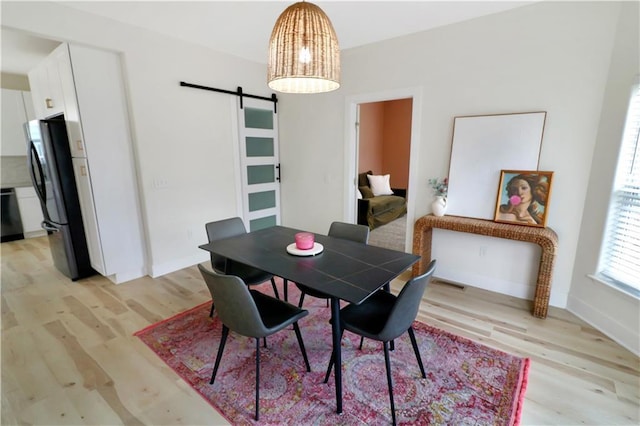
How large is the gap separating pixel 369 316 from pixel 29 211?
5.95 m

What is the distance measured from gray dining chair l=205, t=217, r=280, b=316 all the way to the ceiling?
187 centimetres

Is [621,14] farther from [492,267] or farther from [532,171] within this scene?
[492,267]

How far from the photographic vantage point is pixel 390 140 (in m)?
7.24

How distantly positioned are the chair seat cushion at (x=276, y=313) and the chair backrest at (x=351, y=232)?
0.85 m

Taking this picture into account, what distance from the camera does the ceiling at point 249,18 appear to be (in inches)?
93.7

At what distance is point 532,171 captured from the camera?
8.14 feet

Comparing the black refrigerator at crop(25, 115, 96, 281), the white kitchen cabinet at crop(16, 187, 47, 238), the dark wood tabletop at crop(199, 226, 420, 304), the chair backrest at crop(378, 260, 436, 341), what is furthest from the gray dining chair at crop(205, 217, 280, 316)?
the white kitchen cabinet at crop(16, 187, 47, 238)

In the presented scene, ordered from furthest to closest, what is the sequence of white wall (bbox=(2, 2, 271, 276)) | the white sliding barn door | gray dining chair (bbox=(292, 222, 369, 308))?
the white sliding barn door, white wall (bbox=(2, 2, 271, 276)), gray dining chair (bbox=(292, 222, 369, 308))

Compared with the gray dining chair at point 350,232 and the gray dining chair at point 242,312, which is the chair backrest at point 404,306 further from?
the gray dining chair at point 350,232

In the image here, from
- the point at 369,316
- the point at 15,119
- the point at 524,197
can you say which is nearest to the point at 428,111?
the point at 524,197

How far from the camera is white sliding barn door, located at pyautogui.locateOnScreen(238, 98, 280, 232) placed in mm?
3986

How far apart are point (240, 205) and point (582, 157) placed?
3741 millimetres

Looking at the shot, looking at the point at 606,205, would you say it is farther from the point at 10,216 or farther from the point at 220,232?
the point at 10,216

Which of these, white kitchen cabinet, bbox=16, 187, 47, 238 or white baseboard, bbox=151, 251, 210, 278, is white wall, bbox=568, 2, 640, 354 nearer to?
white baseboard, bbox=151, 251, 210, 278
